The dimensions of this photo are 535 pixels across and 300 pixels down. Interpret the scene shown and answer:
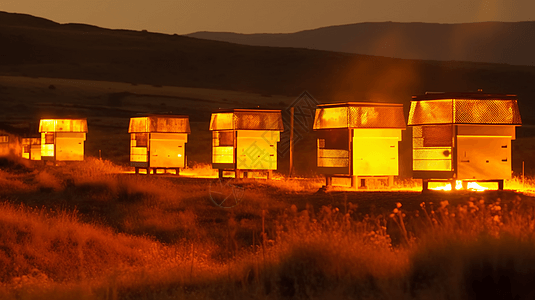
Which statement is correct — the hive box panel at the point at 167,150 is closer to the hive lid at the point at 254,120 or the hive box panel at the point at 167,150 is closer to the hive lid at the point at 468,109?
the hive lid at the point at 254,120

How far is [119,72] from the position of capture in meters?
120

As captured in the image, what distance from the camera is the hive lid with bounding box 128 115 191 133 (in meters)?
35.3

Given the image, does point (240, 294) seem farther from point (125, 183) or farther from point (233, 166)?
point (233, 166)

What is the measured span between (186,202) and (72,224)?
17.3 feet

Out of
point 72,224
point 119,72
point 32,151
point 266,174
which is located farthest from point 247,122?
point 119,72

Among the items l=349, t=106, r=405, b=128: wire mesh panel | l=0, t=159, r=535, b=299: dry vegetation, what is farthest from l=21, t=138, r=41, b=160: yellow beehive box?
l=349, t=106, r=405, b=128: wire mesh panel

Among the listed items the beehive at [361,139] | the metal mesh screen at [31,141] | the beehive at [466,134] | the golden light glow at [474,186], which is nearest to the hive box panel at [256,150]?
the beehive at [361,139]

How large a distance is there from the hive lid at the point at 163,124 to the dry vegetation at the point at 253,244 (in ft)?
16.9

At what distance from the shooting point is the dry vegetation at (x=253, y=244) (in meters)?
10.5

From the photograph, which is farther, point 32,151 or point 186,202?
point 32,151

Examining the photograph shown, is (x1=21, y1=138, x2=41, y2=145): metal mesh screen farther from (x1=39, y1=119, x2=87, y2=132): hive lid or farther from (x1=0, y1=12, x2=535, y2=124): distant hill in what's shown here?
(x1=0, y1=12, x2=535, y2=124): distant hill

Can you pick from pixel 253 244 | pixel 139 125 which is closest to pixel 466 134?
pixel 253 244

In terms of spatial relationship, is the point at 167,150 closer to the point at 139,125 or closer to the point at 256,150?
the point at 139,125

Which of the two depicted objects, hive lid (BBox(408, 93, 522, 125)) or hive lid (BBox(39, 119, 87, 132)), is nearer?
hive lid (BBox(408, 93, 522, 125))
